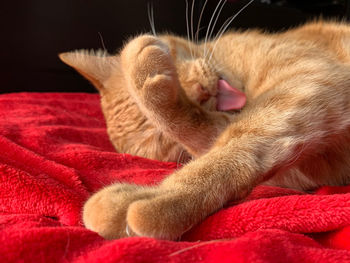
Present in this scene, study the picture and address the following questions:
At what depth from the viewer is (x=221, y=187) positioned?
24.8 inches

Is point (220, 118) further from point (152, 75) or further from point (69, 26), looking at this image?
point (69, 26)

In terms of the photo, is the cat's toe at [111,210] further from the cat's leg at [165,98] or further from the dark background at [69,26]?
the dark background at [69,26]

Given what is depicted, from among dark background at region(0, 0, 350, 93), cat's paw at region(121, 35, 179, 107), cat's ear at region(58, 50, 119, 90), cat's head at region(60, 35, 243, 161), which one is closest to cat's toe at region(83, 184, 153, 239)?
cat's paw at region(121, 35, 179, 107)

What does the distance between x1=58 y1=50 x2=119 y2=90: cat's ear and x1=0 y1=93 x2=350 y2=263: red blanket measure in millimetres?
413

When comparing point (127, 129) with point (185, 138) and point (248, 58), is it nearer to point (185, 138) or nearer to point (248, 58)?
point (185, 138)

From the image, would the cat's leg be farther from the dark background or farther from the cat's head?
the dark background

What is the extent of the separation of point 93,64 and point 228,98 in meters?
0.57

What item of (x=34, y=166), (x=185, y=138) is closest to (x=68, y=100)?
(x=34, y=166)

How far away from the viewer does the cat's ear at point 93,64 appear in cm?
134

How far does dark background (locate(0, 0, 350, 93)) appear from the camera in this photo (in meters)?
2.27

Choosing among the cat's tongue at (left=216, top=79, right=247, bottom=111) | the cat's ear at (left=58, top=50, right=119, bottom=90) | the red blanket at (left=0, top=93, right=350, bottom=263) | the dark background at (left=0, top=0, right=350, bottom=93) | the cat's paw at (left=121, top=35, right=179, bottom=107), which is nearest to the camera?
the red blanket at (left=0, top=93, right=350, bottom=263)

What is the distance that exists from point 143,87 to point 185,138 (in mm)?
179

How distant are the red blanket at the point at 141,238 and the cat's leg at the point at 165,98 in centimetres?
14

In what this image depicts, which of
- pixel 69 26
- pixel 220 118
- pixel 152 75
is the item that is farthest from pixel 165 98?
pixel 69 26
